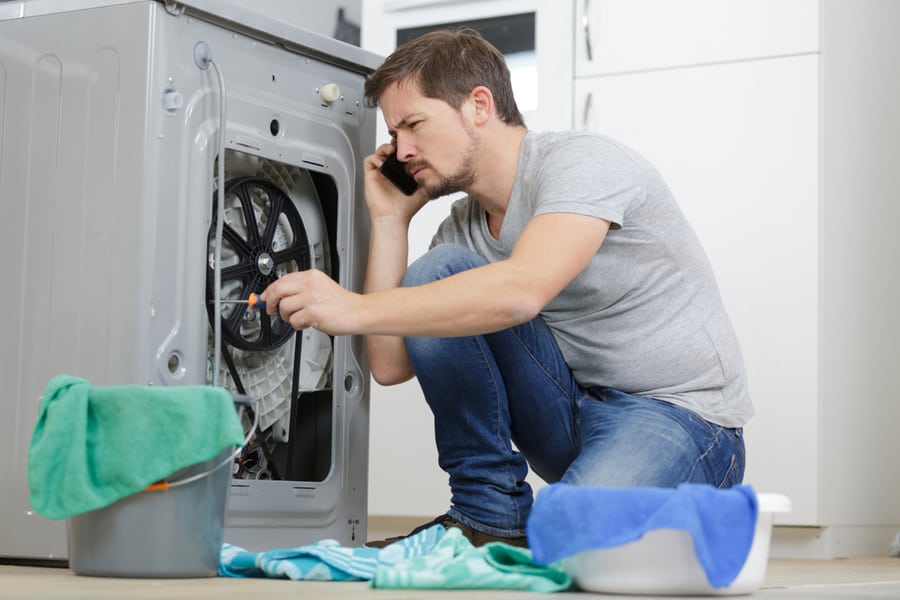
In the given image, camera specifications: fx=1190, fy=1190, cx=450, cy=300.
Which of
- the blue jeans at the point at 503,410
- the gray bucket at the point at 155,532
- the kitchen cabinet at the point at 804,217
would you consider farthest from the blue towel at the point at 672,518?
the kitchen cabinet at the point at 804,217

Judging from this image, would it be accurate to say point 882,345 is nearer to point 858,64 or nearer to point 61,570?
point 858,64

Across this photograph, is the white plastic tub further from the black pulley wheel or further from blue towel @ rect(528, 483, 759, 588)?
the black pulley wheel

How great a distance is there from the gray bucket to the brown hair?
27.3 inches

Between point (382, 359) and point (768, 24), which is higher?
point (768, 24)

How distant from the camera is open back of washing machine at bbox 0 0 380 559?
5.13ft

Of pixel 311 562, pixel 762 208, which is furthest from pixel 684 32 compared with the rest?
pixel 311 562

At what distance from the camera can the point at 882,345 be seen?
2.62 m

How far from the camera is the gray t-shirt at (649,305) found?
1717 millimetres

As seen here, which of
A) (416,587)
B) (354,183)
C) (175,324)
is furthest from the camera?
(354,183)

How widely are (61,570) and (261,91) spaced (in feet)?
2.42

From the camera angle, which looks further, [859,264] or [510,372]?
[859,264]

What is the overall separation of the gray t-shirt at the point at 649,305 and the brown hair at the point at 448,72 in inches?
3.8

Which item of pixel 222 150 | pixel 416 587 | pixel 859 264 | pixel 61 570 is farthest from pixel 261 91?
pixel 859 264

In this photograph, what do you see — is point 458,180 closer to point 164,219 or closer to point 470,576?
point 164,219
